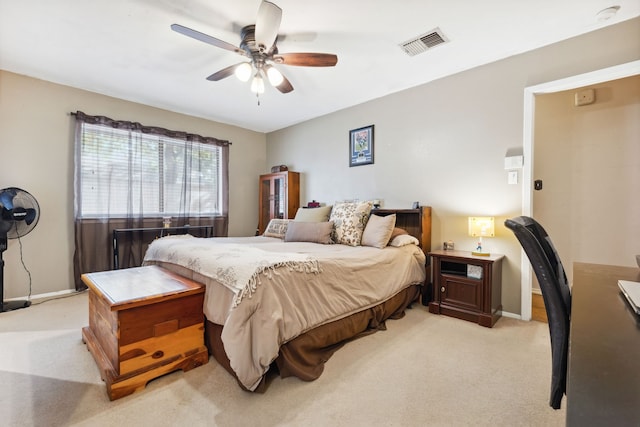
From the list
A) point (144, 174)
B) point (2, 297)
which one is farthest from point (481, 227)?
point (2, 297)

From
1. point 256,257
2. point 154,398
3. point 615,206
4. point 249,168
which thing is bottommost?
point 154,398

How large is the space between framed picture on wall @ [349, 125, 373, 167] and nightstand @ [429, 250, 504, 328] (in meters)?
1.71

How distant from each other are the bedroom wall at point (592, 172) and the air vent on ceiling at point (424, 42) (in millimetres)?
1800

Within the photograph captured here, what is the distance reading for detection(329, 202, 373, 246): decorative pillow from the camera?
10.4 feet

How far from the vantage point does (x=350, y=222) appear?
10.7 feet

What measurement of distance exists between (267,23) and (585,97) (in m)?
3.48

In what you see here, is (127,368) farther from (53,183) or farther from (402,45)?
(402,45)

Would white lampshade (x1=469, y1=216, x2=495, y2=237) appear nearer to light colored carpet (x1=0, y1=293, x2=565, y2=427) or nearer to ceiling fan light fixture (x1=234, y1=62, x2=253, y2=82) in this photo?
light colored carpet (x1=0, y1=293, x2=565, y2=427)

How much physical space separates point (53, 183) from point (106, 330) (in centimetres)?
270

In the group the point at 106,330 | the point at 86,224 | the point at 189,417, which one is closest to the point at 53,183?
the point at 86,224

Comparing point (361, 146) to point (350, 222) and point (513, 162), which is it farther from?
point (513, 162)

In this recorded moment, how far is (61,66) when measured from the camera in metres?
3.07

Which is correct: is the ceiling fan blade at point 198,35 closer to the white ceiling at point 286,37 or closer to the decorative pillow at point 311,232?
the white ceiling at point 286,37

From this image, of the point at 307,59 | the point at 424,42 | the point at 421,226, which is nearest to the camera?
the point at 307,59
